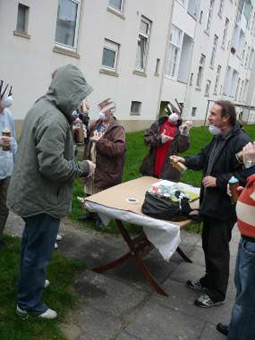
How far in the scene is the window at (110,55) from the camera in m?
12.1

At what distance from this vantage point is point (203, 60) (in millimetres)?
22312

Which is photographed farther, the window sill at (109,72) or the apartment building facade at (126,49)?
the window sill at (109,72)

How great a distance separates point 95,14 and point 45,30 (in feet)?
7.93

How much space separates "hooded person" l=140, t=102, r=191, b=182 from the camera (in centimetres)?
491

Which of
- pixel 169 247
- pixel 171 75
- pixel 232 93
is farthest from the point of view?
pixel 232 93

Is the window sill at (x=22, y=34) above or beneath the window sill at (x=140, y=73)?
above

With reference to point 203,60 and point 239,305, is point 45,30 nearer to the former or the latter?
point 239,305

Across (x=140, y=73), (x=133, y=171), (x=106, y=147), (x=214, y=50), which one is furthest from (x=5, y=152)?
(x=214, y=50)

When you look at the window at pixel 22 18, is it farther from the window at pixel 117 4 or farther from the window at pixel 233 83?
the window at pixel 233 83

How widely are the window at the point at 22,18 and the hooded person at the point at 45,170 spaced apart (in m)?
6.17

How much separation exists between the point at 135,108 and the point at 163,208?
11820 mm

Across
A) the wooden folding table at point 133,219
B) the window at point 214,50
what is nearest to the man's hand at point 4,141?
the wooden folding table at point 133,219

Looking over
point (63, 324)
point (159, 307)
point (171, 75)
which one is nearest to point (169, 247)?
point (159, 307)

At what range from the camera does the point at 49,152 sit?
2609mm
